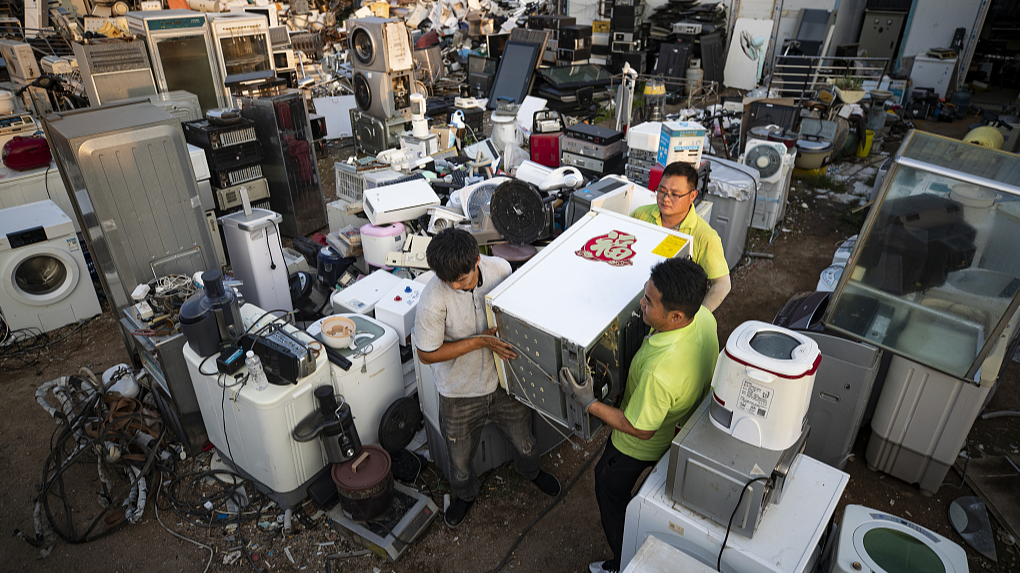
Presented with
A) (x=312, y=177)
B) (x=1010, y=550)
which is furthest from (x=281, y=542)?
(x=312, y=177)

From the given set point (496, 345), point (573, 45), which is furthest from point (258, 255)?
point (573, 45)

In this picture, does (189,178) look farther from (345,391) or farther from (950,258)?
(950,258)

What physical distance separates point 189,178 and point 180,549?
2.33 m

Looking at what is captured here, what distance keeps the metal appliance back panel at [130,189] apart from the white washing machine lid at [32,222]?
139 cm

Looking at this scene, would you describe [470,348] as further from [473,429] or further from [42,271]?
[42,271]

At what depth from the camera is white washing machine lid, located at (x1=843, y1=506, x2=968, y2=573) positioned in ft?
6.16

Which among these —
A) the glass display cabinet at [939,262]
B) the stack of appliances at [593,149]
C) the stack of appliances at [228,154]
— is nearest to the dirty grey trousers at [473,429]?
the glass display cabinet at [939,262]

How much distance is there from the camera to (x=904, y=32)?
39.1ft

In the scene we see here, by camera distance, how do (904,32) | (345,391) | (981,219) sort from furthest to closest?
(904,32) < (345,391) < (981,219)

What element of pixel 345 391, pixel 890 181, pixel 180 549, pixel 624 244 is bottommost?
pixel 180 549

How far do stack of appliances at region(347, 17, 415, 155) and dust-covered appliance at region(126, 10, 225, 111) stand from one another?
191 cm

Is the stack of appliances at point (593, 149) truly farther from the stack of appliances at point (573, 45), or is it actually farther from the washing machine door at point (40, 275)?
the stack of appliances at point (573, 45)

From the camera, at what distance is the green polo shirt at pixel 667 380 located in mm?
2039

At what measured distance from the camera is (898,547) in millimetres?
1960
